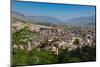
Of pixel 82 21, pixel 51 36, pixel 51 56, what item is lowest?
pixel 51 56

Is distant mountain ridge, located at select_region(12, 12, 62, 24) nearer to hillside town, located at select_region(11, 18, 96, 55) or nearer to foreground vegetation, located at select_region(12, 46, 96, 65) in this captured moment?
hillside town, located at select_region(11, 18, 96, 55)

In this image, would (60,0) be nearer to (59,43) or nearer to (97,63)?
(59,43)

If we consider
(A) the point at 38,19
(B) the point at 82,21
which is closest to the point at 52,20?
(A) the point at 38,19

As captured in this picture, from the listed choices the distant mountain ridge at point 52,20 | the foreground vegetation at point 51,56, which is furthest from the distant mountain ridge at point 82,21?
the foreground vegetation at point 51,56

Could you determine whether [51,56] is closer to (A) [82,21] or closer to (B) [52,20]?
(B) [52,20]

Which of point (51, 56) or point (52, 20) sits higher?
point (52, 20)

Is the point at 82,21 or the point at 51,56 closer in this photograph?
the point at 51,56

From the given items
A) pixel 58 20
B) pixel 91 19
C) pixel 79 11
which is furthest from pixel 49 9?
pixel 91 19

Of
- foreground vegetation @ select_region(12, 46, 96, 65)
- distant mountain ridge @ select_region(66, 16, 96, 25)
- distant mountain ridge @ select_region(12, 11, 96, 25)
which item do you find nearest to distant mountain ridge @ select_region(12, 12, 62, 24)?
distant mountain ridge @ select_region(12, 11, 96, 25)

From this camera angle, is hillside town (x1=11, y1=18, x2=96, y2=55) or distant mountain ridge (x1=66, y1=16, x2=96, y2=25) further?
distant mountain ridge (x1=66, y1=16, x2=96, y2=25)
